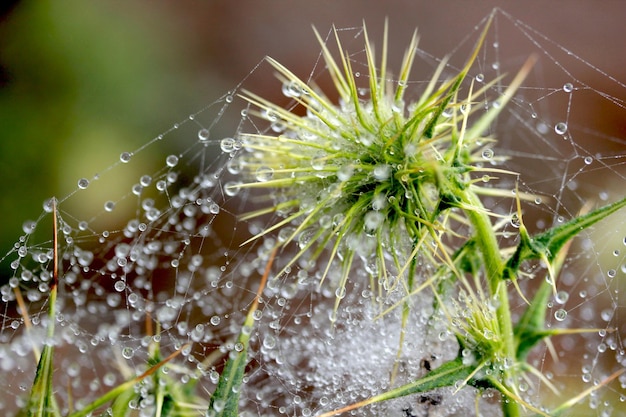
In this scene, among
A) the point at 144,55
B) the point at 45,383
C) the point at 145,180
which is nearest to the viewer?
the point at 45,383

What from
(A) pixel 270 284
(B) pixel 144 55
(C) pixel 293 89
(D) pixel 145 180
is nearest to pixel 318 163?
(C) pixel 293 89

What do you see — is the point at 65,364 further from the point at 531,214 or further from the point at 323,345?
the point at 531,214

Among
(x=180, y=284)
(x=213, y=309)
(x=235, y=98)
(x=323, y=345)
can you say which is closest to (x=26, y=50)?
(x=235, y=98)

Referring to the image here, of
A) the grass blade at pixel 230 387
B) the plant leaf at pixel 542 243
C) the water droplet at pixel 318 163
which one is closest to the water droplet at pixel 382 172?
the water droplet at pixel 318 163

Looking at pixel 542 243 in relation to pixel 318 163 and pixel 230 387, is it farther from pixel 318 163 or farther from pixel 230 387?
pixel 230 387

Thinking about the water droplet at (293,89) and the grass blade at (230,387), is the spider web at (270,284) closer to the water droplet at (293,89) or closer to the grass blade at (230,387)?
the water droplet at (293,89)
